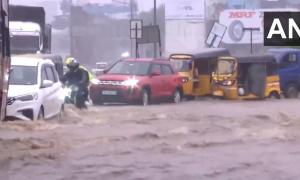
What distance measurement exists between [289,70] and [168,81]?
5.69 metres

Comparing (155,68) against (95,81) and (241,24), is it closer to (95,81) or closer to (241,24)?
(95,81)

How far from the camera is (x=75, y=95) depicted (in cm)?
1784

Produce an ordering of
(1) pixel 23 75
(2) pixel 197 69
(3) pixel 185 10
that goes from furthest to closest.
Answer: (3) pixel 185 10, (2) pixel 197 69, (1) pixel 23 75

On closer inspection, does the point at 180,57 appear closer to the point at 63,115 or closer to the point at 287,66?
the point at 287,66

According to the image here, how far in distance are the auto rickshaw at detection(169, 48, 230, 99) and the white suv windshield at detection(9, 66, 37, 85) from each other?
1152 centimetres

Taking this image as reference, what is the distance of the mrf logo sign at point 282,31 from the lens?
42531 millimetres

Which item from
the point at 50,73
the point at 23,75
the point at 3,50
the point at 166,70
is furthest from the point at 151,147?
the point at 166,70

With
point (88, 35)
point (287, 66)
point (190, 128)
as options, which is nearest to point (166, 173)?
point (190, 128)

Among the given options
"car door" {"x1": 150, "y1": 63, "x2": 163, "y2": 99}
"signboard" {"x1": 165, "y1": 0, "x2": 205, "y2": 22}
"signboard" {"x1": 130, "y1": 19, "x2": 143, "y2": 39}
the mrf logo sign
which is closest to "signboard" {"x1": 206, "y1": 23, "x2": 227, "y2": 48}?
the mrf logo sign

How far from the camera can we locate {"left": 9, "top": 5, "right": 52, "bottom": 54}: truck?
2544 centimetres

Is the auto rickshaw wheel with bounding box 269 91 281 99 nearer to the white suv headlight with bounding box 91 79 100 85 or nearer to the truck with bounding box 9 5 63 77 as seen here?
the white suv headlight with bounding box 91 79 100 85

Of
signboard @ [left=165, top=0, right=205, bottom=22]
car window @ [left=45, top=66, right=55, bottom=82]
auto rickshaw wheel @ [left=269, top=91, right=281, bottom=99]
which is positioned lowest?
auto rickshaw wheel @ [left=269, top=91, right=281, bottom=99]

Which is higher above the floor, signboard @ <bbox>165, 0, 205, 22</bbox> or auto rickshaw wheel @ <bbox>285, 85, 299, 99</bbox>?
signboard @ <bbox>165, 0, 205, 22</bbox>

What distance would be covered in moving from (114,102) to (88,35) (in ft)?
159
